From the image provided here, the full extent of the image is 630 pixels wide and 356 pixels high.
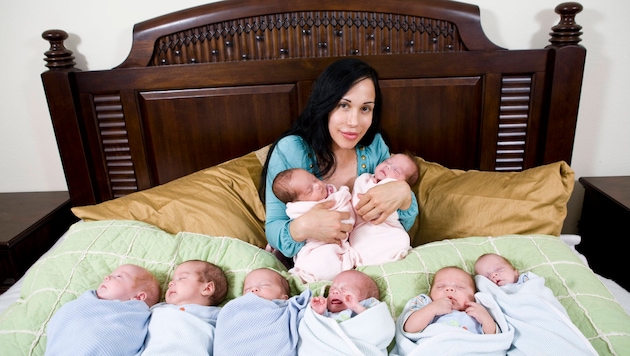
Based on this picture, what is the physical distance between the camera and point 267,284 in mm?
1131

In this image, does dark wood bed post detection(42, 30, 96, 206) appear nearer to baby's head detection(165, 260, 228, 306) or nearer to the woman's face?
baby's head detection(165, 260, 228, 306)

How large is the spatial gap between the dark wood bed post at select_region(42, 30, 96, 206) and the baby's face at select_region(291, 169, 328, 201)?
0.96 m

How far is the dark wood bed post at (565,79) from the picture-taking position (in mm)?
1484

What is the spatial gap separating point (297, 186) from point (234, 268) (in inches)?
11.9

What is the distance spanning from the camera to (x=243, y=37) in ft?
5.23

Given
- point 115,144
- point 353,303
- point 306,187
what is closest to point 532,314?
point 353,303

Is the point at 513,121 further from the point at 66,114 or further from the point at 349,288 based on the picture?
the point at 66,114

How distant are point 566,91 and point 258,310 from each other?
1.32 meters

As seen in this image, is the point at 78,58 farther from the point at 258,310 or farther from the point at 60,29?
the point at 258,310

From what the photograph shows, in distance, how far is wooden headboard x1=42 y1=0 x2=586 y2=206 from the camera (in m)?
1.55

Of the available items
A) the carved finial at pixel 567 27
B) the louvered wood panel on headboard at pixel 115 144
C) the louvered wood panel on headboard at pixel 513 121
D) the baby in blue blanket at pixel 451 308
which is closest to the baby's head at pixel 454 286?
the baby in blue blanket at pixel 451 308

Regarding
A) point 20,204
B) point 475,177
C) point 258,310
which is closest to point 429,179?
point 475,177

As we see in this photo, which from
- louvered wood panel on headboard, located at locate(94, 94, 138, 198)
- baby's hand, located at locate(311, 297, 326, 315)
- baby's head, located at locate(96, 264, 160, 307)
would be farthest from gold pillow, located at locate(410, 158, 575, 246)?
louvered wood panel on headboard, located at locate(94, 94, 138, 198)

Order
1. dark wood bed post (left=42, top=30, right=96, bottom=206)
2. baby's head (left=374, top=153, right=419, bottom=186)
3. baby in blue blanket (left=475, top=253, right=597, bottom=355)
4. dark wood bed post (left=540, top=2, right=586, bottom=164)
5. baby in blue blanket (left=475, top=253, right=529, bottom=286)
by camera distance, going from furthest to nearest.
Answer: dark wood bed post (left=42, top=30, right=96, bottom=206) < dark wood bed post (left=540, top=2, right=586, bottom=164) < baby's head (left=374, top=153, right=419, bottom=186) < baby in blue blanket (left=475, top=253, right=529, bottom=286) < baby in blue blanket (left=475, top=253, right=597, bottom=355)
